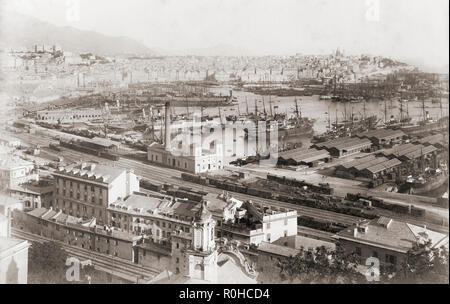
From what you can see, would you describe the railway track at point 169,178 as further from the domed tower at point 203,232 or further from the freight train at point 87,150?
the domed tower at point 203,232

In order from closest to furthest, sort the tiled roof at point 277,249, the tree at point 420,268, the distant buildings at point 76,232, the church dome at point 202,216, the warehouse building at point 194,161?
the church dome at point 202,216, the tree at point 420,268, the tiled roof at point 277,249, the distant buildings at point 76,232, the warehouse building at point 194,161

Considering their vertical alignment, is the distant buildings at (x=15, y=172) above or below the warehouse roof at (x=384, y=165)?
below

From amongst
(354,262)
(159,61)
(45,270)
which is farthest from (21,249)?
(354,262)

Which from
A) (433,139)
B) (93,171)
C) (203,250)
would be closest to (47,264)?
(93,171)

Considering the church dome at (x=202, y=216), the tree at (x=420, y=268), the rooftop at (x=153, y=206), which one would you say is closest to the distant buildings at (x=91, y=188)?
the rooftop at (x=153, y=206)

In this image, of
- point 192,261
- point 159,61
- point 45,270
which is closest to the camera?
point 192,261
